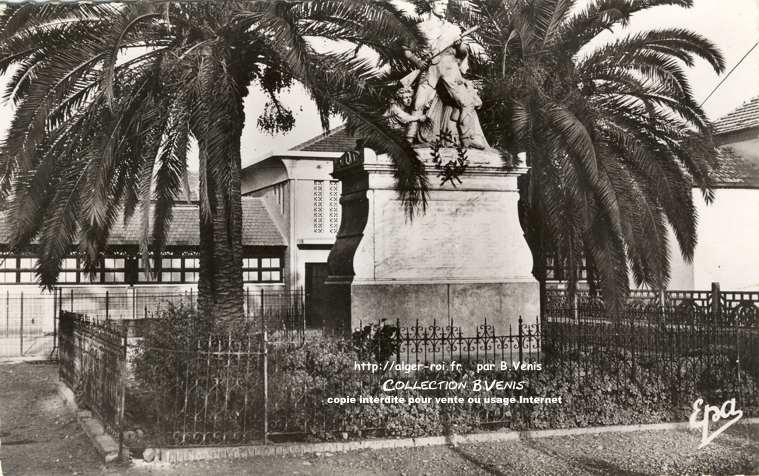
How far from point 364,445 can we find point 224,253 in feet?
15.2

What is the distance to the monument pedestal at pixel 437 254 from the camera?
9.24m

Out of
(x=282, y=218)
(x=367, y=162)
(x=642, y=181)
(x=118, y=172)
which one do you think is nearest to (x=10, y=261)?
(x=282, y=218)

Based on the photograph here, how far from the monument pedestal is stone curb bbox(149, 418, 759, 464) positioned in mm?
1906

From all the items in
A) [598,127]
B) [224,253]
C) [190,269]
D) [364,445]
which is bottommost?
[364,445]

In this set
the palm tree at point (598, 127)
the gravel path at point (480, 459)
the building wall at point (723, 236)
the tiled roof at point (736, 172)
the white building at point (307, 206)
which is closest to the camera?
the gravel path at point (480, 459)

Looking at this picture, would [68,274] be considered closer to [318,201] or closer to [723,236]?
[318,201]

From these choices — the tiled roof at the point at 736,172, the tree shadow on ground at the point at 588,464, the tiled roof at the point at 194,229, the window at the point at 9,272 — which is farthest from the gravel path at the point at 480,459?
the tiled roof at the point at 736,172

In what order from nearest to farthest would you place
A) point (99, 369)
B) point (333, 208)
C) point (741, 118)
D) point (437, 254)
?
point (99, 369) < point (437, 254) < point (741, 118) < point (333, 208)

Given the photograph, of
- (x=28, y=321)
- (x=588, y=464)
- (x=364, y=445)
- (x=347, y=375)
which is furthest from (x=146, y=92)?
(x=28, y=321)

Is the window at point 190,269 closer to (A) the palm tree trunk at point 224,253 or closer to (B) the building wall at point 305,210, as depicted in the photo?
(B) the building wall at point 305,210

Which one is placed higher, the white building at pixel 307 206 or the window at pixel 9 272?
the white building at pixel 307 206

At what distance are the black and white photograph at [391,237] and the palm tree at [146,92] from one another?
4 cm

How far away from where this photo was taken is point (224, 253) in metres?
10.9

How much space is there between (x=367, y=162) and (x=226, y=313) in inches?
133
